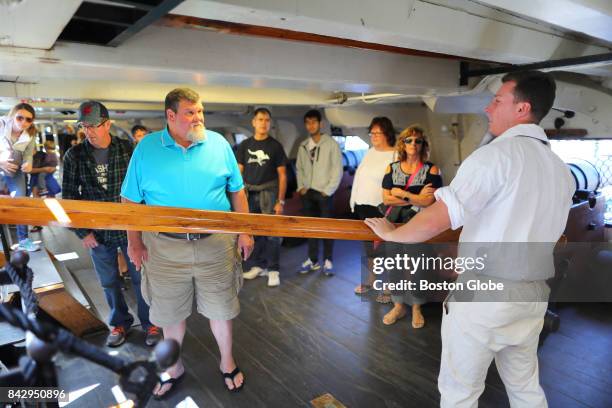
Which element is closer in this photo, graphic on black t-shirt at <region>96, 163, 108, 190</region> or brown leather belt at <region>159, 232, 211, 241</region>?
brown leather belt at <region>159, 232, 211, 241</region>

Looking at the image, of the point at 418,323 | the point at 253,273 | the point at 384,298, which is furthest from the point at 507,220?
the point at 253,273

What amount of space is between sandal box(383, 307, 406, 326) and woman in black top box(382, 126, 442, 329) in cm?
16

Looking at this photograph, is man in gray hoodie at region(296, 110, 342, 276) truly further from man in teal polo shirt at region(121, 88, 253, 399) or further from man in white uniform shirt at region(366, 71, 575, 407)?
man in white uniform shirt at region(366, 71, 575, 407)

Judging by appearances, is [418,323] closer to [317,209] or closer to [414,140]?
[414,140]

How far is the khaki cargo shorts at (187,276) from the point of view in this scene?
2107 mm

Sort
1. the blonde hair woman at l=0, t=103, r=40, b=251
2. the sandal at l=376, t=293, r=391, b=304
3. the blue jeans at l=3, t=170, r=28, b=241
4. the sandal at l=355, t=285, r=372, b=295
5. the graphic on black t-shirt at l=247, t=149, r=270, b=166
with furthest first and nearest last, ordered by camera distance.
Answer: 1. the blue jeans at l=3, t=170, r=28, b=241
2. the graphic on black t-shirt at l=247, t=149, r=270, b=166
3. the sandal at l=355, t=285, r=372, b=295
4. the sandal at l=376, t=293, r=391, b=304
5. the blonde hair woman at l=0, t=103, r=40, b=251

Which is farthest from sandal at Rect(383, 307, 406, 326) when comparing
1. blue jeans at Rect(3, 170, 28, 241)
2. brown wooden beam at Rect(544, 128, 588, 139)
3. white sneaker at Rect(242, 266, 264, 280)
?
blue jeans at Rect(3, 170, 28, 241)

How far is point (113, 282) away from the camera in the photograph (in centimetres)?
283

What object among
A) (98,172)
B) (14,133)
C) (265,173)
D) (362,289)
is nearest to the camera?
(98,172)

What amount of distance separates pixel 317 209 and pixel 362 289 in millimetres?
1110

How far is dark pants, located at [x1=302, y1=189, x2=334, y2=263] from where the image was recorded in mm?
4344

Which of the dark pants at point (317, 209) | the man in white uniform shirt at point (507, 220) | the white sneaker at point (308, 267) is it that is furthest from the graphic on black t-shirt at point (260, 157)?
the man in white uniform shirt at point (507, 220)

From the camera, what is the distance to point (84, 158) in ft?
8.45

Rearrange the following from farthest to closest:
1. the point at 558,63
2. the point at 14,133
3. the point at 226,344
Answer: the point at 14,133
the point at 226,344
the point at 558,63
